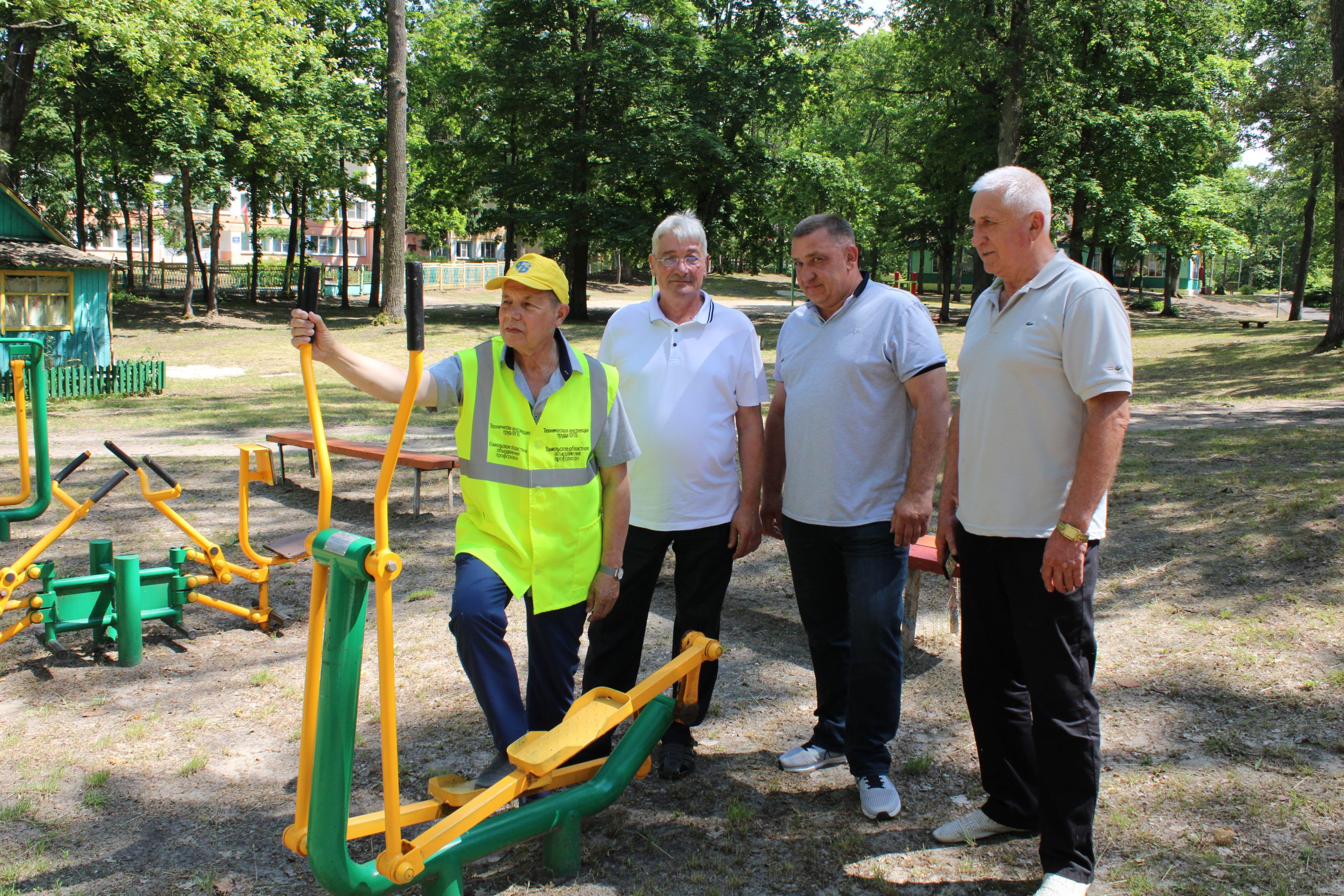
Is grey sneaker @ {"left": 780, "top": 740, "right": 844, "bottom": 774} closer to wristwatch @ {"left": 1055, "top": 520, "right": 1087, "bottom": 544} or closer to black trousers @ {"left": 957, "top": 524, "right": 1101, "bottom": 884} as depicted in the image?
black trousers @ {"left": 957, "top": 524, "right": 1101, "bottom": 884}

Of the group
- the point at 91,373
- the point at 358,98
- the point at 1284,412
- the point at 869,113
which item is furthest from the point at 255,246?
the point at 1284,412

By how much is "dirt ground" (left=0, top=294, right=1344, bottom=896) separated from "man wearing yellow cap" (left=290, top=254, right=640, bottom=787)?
0.59m

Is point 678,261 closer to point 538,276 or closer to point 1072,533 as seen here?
point 538,276

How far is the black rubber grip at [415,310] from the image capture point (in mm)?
2045

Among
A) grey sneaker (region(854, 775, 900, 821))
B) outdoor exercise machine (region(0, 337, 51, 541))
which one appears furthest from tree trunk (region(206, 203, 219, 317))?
grey sneaker (region(854, 775, 900, 821))

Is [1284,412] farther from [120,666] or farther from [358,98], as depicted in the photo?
[358,98]

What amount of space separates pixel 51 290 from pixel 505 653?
18530 millimetres

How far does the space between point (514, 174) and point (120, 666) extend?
27193 millimetres

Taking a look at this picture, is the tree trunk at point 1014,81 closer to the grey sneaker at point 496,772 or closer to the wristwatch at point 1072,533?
the wristwatch at point 1072,533

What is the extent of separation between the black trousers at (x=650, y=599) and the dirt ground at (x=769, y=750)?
398 mm

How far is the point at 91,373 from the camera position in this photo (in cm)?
1567

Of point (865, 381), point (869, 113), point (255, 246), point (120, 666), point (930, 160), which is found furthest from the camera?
point (869, 113)

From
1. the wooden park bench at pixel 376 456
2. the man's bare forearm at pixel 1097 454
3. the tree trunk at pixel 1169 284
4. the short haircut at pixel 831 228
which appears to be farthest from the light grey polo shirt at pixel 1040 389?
the tree trunk at pixel 1169 284

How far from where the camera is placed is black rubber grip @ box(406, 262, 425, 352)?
2045mm
